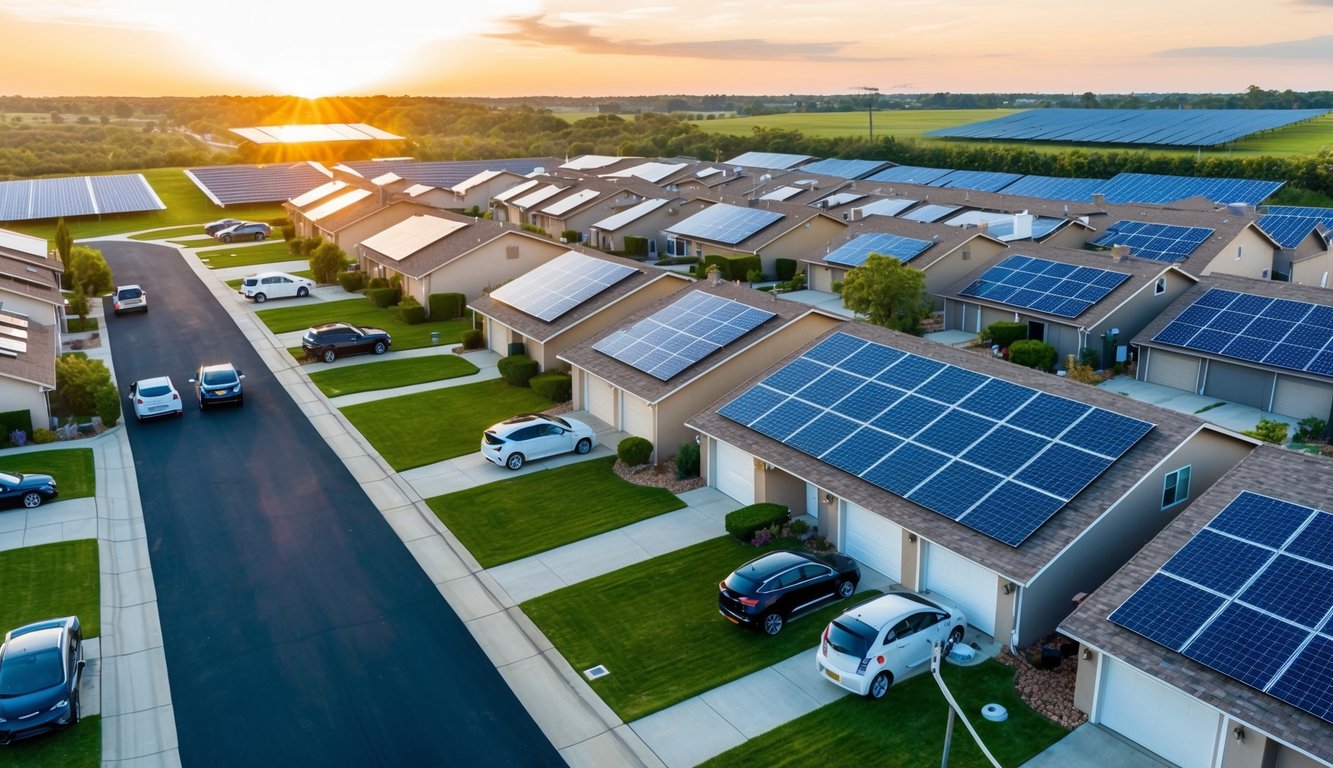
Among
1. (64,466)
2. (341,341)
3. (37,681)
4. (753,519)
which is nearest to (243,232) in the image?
(341,341)

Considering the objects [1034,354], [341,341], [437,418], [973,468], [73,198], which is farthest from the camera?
[73,198]

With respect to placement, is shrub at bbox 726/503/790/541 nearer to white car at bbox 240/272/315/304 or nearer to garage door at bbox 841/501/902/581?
garage door at bbox 841/501/902/581

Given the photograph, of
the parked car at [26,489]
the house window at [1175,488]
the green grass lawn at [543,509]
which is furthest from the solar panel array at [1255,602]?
the parked car at [26,489]

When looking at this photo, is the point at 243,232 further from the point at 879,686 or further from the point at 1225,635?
the point at 1225,635

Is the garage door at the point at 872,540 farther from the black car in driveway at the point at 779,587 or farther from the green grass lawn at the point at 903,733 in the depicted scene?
the green grass lawn at the point at 903,733

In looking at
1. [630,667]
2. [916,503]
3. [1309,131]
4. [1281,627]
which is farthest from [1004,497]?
[1309,131]

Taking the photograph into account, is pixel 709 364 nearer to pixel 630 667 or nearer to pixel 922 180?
pixel 630 667
